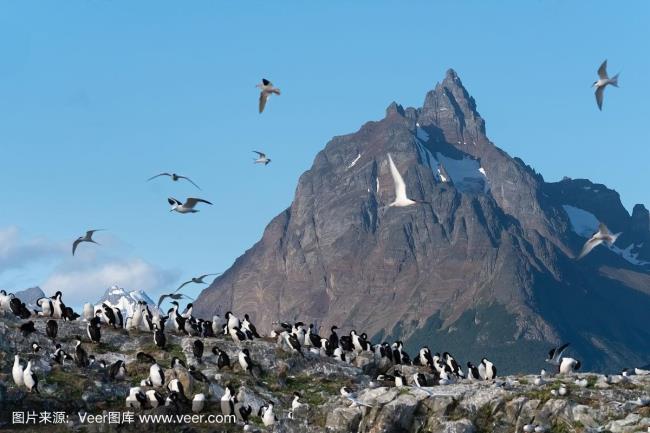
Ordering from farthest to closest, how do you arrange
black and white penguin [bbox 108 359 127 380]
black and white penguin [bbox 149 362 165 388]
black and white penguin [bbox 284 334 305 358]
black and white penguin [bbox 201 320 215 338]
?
black and white penguin [bbox 201 320 215 338], black and white penguin [bbox 284 334 305 358], black and white penguin [bbox 108 359 127 380], black and white penguin [bbox 149 362 165 388]

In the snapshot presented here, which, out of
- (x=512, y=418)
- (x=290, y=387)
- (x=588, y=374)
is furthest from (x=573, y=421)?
(x=290, y=387)

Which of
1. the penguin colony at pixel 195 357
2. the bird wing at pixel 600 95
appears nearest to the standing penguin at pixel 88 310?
the penguin colony at pixel 195 357

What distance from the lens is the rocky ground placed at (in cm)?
5212

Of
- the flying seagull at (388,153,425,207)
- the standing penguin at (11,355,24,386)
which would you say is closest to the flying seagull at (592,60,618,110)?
the flying seagull at (388,153,425,207)

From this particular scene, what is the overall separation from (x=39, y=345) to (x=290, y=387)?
14.3 m

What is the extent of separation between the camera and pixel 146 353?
62.8 metres

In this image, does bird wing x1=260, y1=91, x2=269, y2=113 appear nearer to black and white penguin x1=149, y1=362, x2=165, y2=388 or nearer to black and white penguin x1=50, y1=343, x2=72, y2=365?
black and white penguin x1=149, y1=362, x2=165, y2=388

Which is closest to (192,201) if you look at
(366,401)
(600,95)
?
(366,401)

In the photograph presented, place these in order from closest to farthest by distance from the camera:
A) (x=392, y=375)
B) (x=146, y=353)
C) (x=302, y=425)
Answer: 1. (x=302, y=425)
2. (x=146, y=353)
3. (x=392, y=375)

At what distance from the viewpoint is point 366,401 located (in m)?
54.6

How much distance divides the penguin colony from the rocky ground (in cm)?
46

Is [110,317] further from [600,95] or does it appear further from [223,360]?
[600,95]

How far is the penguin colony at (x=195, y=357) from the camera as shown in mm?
55500

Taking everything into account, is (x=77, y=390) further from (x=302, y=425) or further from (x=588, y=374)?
(x=588, y=374)
